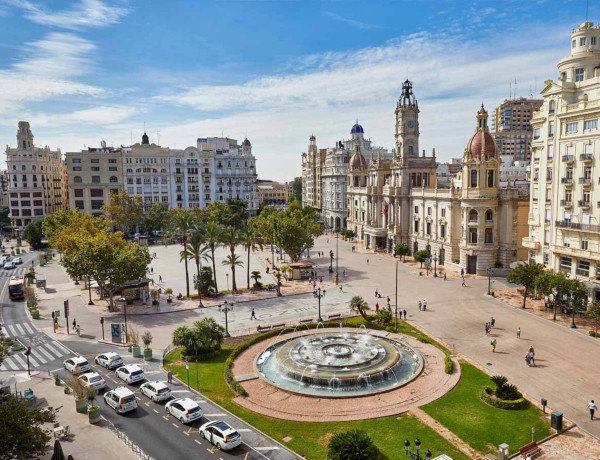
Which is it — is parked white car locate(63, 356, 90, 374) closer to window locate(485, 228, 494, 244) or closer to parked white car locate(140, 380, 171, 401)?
parked white car locate(140, 380, 171, 401)

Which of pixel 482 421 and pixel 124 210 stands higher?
pixel 124 210

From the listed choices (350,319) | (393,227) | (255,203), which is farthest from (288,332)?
(255,203)

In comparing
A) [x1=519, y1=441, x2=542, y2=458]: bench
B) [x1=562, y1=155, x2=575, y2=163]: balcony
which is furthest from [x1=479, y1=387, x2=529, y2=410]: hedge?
[x1=562, y1=155, x2=575, y2=163]: balcony

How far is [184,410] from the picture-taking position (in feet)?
97.8

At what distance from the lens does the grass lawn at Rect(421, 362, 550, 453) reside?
89.9 ft

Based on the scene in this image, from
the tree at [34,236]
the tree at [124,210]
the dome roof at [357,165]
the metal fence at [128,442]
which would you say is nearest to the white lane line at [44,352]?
the metal fence at [128,442]

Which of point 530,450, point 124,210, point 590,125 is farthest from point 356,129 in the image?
point 530,450

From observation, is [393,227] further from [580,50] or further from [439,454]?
[439,454]

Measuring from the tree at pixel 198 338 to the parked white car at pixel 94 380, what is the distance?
688cm

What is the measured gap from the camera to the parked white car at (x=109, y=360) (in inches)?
1526

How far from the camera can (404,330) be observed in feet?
155

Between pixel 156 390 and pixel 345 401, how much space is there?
44.4 feet

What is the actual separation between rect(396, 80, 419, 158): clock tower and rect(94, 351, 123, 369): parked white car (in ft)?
242

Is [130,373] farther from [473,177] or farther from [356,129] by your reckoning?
[356,129]
